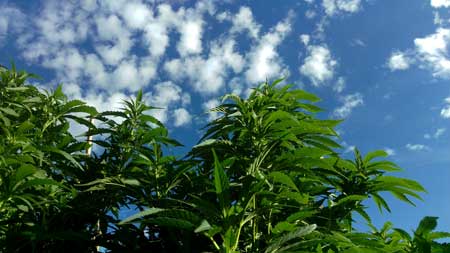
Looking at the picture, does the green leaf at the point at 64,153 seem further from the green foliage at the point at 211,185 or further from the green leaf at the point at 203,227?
the green leaf at the point at 203,227

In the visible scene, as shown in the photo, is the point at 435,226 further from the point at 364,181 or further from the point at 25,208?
the point at 25,208

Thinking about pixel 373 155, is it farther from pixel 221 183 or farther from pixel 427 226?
pixel 221 183

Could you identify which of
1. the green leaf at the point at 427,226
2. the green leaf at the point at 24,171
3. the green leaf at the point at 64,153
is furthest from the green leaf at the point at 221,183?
the green leaf at the point at 64,153

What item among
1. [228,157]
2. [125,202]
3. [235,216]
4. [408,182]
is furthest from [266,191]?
[125,202]

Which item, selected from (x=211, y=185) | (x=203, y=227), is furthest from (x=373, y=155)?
(x=203, y=227)

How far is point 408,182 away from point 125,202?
5.50 feet

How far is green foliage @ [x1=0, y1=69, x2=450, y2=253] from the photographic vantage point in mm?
2115

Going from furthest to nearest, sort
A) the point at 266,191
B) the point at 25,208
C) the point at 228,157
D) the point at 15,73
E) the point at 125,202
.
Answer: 1. the point at 15,73
2. the point at 125,202
3. the point at 25,208
4. the point at 228,157
5. the point at 266,191

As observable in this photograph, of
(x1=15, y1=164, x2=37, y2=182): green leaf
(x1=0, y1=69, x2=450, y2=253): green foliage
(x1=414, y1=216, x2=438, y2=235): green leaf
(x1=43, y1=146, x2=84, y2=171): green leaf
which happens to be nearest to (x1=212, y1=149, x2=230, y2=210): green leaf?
(x1=0, y1=69, x2=450, y2=253): green foliage

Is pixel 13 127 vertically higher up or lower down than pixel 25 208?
higher up

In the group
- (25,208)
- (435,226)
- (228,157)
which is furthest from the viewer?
(25,208)

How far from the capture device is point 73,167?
3.04 m

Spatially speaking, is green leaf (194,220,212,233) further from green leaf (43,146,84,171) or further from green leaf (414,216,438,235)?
green leaf (43,146,84,171)

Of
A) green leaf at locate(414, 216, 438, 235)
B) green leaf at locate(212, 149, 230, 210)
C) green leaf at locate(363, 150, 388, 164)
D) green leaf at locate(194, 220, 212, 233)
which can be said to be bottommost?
green leaf at locate(414, 216, 438, 235)
